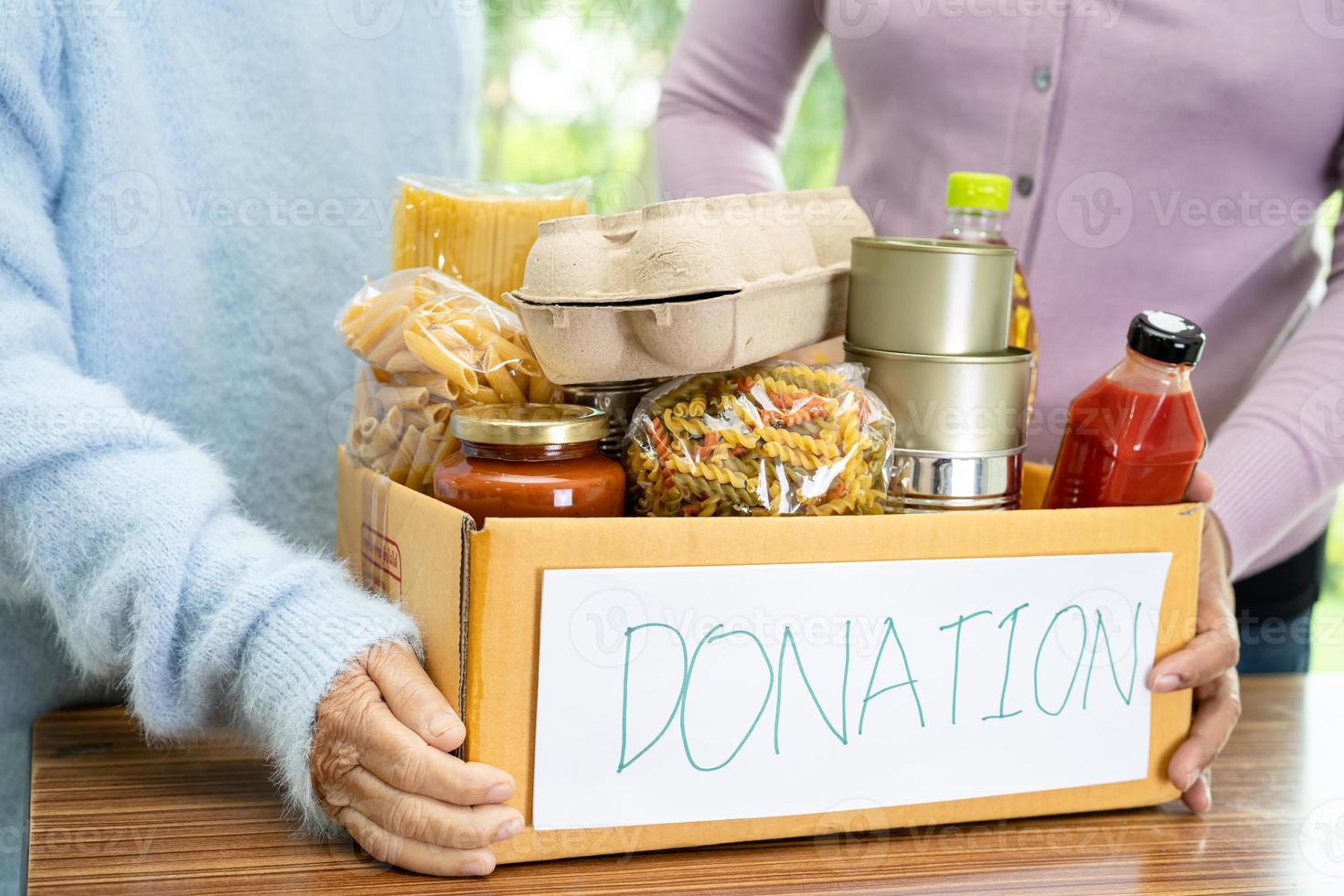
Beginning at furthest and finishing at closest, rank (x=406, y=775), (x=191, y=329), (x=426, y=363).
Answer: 1. (x=191, y=329)
2. (x=426, y=363)
3. (x=406, y=775)

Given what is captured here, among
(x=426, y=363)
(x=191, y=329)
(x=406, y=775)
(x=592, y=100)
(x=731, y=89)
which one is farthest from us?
(x=592, y=100)

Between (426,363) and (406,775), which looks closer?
(406,775)

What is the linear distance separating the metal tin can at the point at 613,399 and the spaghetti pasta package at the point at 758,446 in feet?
0.16

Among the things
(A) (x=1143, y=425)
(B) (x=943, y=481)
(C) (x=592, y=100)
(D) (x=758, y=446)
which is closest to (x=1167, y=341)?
(A) (x=1143, y=425)

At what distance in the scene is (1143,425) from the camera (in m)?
0.73

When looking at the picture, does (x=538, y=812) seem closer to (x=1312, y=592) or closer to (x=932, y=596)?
(x=932, y=596)

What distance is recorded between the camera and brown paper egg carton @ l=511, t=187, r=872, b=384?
63 centimetres

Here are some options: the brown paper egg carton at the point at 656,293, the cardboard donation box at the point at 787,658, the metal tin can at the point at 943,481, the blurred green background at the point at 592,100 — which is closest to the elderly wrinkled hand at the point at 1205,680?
the cardboard donation box at the point at 787,658

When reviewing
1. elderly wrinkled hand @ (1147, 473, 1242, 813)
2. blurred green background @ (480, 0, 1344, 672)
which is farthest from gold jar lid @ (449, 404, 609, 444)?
blurred green background @ (480, 0, 1344, 672)

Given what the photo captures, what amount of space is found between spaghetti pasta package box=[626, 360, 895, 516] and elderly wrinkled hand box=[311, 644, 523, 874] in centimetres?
17

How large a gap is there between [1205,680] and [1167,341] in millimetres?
241

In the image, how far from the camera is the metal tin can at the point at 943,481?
0.72 meters

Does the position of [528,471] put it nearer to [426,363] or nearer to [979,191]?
[426,363]

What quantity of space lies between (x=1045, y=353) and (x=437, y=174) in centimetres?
58
